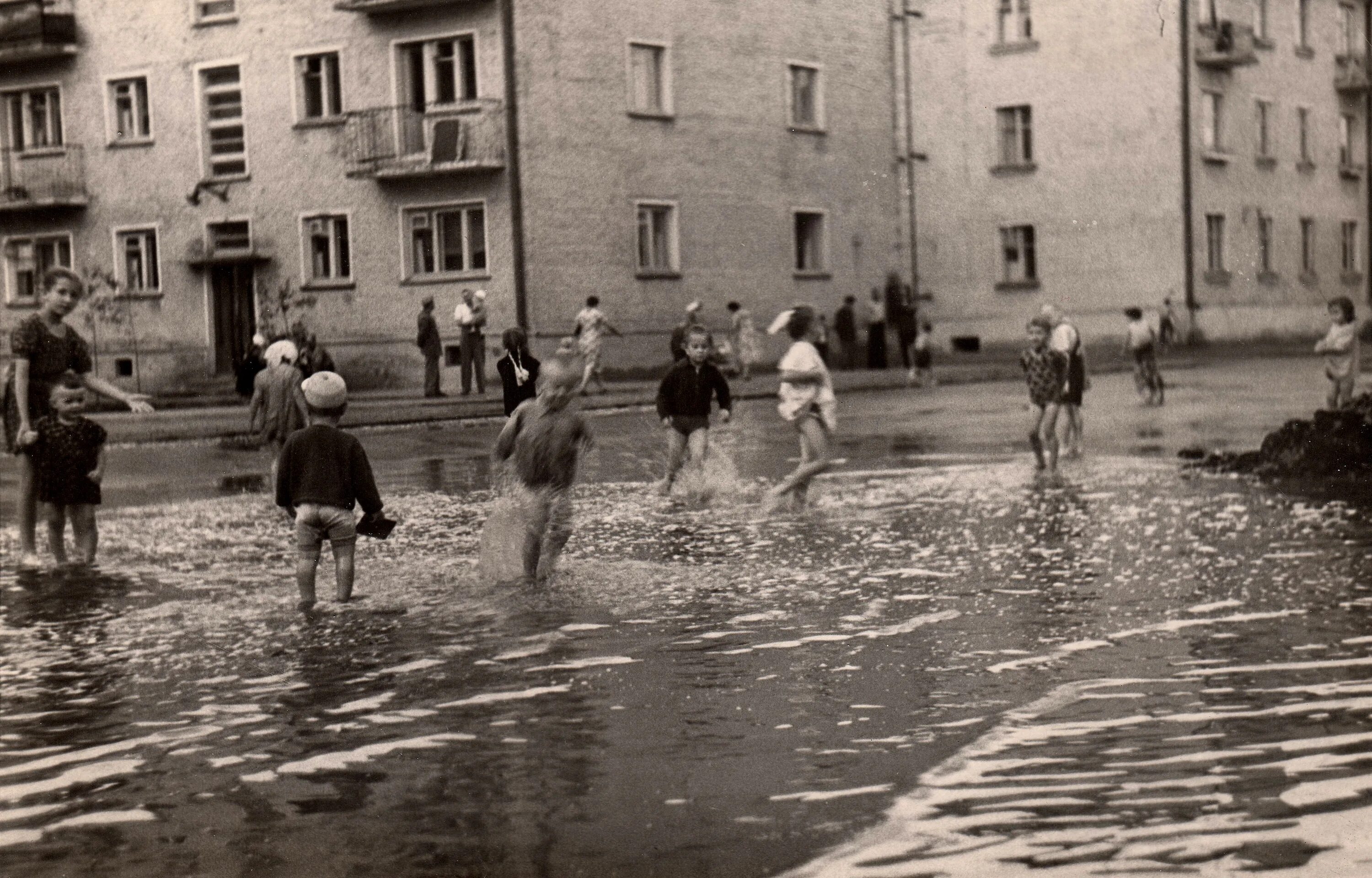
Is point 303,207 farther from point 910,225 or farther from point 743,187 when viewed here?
point 910,225

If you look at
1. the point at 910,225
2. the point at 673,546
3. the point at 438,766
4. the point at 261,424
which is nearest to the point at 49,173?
the point at 910,225

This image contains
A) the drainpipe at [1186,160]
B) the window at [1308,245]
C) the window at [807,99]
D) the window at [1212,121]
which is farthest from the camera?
the window at [1308,245]

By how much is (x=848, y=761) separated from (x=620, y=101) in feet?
115

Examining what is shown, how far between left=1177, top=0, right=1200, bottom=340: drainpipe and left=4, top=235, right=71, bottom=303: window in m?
25.5

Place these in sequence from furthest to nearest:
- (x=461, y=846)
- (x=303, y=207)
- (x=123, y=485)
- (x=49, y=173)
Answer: (x=49, y=173) < (x=303, y=207) < (x=123, y=485) < (x=461, y=846)

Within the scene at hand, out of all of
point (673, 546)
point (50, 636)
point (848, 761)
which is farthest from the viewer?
point (673, 546)

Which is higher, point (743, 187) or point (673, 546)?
point (743, 187)

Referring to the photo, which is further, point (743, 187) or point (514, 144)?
point (743, 187)

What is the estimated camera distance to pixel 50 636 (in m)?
9.81

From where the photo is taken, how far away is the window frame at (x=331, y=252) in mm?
41188

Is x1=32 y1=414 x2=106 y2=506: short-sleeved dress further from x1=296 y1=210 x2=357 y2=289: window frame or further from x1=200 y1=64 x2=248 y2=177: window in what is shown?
x1=200 y1=64 x2=248 y2=177: window

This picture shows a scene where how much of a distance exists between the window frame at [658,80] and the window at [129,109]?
10.6 metres

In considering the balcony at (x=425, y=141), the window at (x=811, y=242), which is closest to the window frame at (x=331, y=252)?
the balcony at (x=425, y=141)

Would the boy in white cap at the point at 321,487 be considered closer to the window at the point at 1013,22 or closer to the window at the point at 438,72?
the window at the point at 438,72
